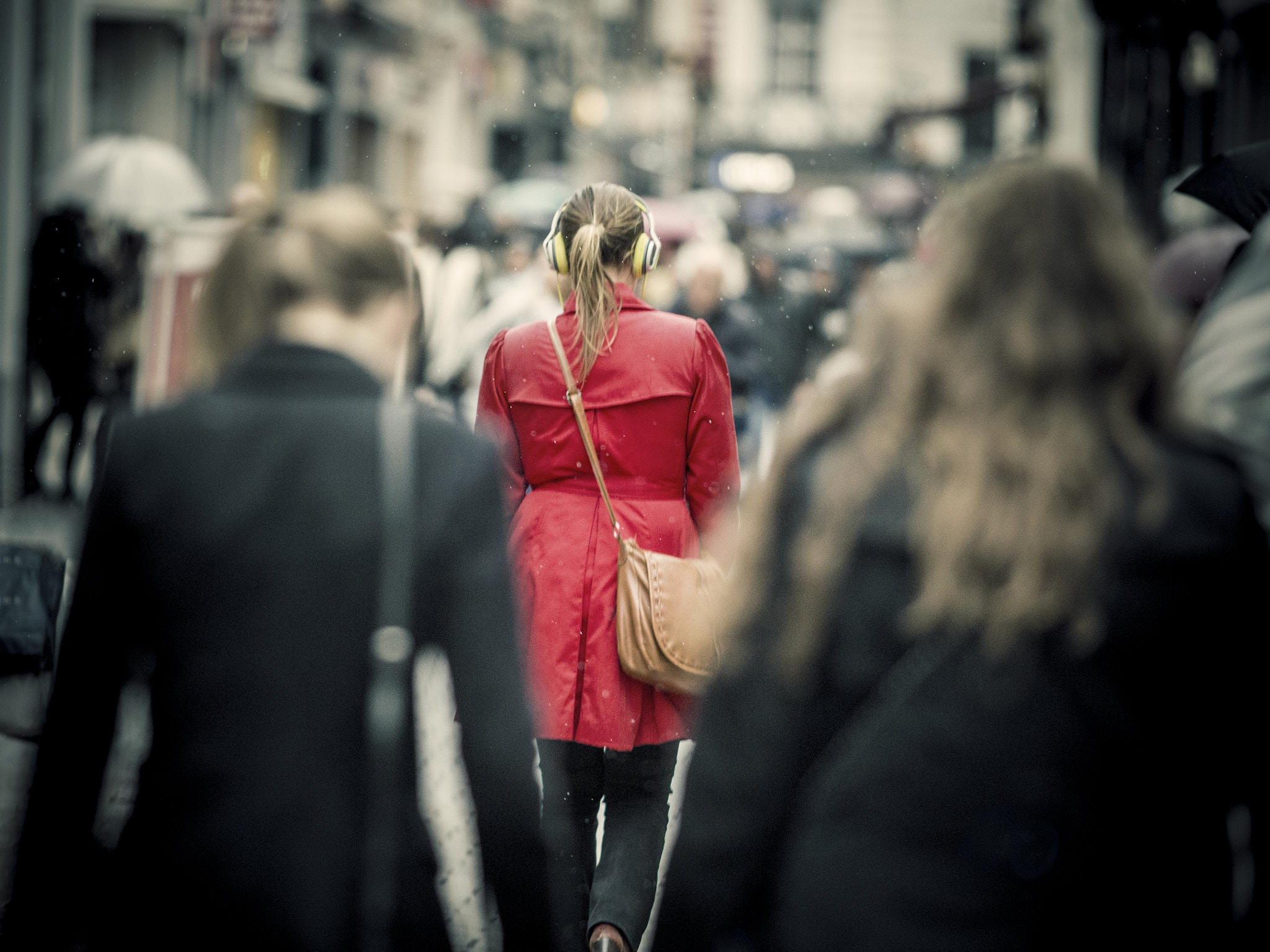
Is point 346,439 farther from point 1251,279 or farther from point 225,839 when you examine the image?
point 1251,279

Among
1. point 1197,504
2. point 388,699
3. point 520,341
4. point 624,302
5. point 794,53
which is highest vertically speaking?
point 794,53

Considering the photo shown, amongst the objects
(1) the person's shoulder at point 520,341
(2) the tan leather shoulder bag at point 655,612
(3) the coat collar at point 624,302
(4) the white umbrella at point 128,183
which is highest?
(4) the white umbrella at point 128,183

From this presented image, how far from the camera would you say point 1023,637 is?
1.85 meters

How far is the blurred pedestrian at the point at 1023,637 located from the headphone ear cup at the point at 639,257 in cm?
195

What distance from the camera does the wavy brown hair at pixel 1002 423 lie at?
1.85 m

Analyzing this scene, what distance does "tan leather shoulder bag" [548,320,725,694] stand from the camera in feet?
12.5

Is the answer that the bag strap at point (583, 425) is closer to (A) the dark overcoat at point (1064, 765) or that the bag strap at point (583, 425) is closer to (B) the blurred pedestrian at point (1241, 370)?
(B) the blurred pedestrian at point (1241, 370)

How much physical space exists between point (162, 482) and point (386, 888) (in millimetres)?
615

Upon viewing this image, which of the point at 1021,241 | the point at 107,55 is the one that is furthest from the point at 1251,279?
the point at 107,55

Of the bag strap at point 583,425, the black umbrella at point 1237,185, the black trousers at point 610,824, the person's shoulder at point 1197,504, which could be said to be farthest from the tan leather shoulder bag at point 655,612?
the person's shoulder at point 1197,504

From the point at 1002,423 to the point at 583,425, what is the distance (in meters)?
1.97

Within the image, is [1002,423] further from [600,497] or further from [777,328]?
[777,328]

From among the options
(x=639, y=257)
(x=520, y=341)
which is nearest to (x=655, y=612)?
(x=520, y=341)

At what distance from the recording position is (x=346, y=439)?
2.10 metres
